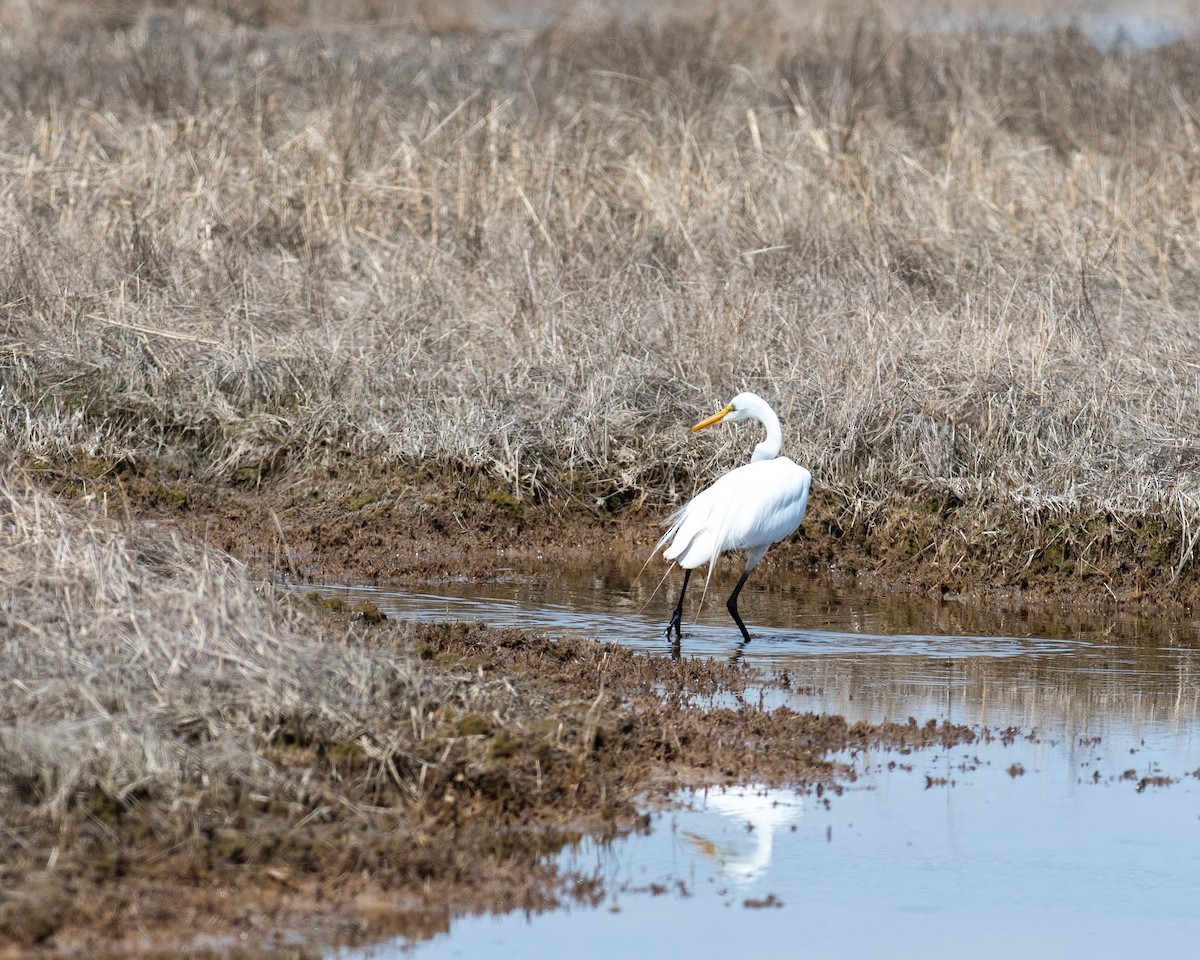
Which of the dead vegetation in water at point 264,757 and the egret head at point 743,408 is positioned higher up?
the egret head at point 743,408

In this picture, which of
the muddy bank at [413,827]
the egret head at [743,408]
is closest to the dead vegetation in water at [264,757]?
the muddy bank at [413,827]

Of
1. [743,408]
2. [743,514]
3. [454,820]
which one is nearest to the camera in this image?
[454,820]

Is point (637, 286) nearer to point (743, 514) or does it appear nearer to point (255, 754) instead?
point (743, 514)

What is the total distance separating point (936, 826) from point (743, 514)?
2.58 m

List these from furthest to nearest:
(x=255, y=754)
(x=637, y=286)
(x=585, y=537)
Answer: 1. (x=637, y=286)
2. (x=585, y=537)
3. (x=255, y=754)

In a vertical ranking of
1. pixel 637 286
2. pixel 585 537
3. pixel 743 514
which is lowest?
pixel 585 537

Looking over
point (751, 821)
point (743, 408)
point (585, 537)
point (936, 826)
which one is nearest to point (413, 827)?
point (751, 821)

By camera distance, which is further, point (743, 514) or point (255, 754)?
point (743, 514)

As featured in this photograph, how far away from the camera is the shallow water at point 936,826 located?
172 inches

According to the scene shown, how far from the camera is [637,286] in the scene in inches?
424

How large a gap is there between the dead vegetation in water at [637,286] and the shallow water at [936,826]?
1613 mm

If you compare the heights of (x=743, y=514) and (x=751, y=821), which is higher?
(x=743, y=514)

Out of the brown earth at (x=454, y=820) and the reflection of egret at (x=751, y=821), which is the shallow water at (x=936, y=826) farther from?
the brown earth at (x=454, y=820)

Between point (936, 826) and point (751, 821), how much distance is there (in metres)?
0.59
